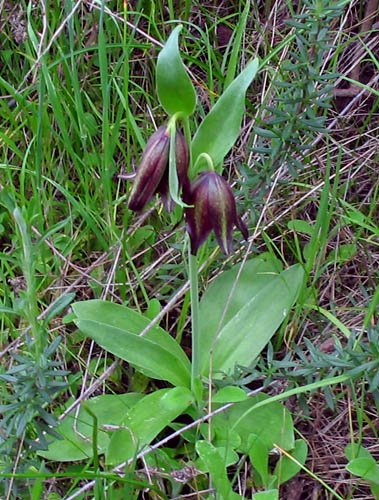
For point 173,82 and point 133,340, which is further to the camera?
point 133,340

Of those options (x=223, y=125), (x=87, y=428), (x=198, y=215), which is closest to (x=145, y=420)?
(x=87, y=428)

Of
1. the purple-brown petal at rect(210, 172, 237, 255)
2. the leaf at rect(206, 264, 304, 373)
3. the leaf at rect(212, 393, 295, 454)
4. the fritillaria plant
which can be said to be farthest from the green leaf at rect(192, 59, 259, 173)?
the leaf at rect(212, 393, 295, 454)

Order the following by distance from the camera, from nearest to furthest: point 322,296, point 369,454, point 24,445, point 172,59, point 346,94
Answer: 1. point 172,59
2. point 24,445
3. point 369,454
4. point 322,296
5. point 346,94

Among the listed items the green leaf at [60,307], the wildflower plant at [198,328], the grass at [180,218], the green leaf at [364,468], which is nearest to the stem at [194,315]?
the wildflower plant at [198,328]

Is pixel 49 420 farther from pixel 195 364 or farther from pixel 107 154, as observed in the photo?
pixel 107 154

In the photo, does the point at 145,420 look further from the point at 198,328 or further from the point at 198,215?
the point at 198,215

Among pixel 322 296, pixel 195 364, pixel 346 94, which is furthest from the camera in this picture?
pixel 346 94

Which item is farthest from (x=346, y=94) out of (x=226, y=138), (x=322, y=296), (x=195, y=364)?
(x=195, y=364)

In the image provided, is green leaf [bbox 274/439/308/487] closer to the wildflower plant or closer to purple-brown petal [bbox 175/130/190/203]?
the wildflower plant

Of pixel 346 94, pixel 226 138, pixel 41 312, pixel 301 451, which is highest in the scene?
pixel 226 138
